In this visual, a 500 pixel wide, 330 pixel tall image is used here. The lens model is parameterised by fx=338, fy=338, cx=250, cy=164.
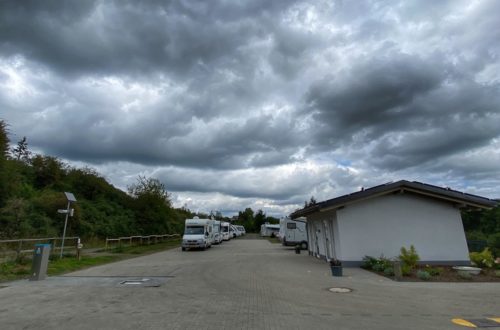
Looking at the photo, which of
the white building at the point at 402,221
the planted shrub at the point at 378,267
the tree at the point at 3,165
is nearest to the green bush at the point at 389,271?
the planted shrub at the point at 378,267

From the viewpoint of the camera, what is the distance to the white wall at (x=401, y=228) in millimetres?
16266

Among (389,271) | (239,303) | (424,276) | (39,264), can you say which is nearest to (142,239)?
(39,264)

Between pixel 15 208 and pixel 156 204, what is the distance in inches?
849

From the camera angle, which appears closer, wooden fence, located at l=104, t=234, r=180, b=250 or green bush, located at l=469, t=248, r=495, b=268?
green bush, located at l=469, t=248, r=495, b=268

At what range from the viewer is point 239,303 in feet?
28.5

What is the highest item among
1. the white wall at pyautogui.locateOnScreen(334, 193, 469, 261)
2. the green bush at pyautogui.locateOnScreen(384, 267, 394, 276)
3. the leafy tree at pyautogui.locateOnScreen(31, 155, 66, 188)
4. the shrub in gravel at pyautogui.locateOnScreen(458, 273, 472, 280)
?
the leafy tree at pyautogui.locateOnScreen(31, 155, 66, 188)

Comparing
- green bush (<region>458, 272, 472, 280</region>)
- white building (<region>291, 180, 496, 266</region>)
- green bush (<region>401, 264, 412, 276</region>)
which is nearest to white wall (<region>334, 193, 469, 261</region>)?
white building (<region>291, 180, 496, 266</region>)

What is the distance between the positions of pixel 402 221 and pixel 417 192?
159 cm

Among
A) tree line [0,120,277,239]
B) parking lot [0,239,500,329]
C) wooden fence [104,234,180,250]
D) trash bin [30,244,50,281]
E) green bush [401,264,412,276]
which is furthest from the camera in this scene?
wooden fence [104,234,180,250]

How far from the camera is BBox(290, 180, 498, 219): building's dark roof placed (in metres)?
16.1

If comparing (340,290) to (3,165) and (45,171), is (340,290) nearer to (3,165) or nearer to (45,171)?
(3,165)

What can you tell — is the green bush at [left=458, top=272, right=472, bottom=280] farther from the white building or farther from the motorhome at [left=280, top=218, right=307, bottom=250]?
the motorhome at [left=280, top=218, right=307, bottom=250]

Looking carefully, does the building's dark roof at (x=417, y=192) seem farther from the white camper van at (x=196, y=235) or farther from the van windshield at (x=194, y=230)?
the van windshield at (x=194, y=230)

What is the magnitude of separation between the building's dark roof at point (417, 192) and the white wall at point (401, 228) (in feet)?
1.99
